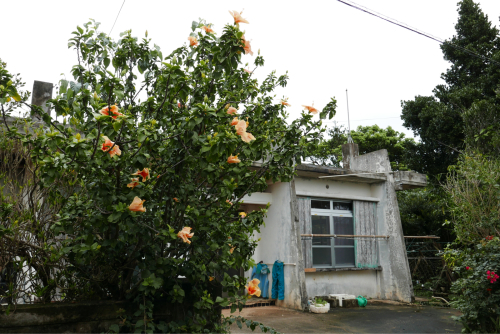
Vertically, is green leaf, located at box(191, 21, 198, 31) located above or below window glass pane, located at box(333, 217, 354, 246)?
above

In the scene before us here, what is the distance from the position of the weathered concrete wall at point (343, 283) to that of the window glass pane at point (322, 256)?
0.88ft

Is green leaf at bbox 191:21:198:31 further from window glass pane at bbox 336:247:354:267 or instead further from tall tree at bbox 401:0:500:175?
tall tree at bbox 401:0:500:175

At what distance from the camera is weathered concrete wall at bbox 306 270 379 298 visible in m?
9.91

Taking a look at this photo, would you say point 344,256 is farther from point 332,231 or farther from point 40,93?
point 40,93

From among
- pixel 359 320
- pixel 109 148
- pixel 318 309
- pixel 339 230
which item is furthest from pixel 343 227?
pixel 109 148

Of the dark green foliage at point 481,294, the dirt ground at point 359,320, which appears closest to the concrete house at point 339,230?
the dirt ground at point 359,320

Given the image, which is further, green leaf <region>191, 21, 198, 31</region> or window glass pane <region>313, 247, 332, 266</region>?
window glass pane <region>313, 247, 332, 266</region>

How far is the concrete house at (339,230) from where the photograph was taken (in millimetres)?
9422

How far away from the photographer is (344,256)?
420 inches

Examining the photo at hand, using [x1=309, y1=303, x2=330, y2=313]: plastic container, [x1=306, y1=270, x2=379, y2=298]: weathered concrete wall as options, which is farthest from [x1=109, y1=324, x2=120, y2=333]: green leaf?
[x1=306, y1=270, x2=379, y2=298]: weathered concrete wall

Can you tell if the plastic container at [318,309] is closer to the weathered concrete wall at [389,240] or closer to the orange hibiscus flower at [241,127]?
the weathered concrete wall at [389,240]

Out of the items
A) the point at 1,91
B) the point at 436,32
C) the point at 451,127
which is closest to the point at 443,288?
the point at 451,127

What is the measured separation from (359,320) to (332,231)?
10.2ft

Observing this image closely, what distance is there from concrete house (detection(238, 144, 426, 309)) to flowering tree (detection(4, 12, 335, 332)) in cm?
595
